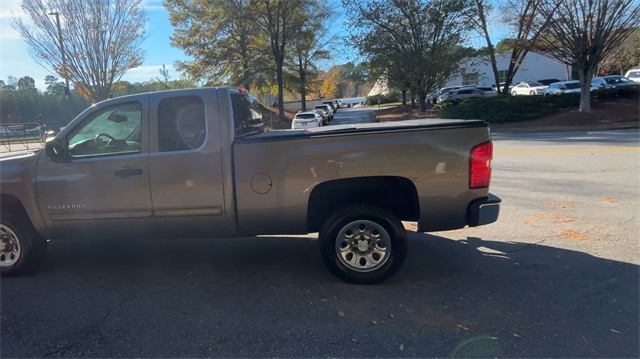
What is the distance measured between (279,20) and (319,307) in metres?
33.2

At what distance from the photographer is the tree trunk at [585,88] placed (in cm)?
2091

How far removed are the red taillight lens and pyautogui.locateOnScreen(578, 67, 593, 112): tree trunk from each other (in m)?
21.1

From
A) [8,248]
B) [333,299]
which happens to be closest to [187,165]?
[333,299]

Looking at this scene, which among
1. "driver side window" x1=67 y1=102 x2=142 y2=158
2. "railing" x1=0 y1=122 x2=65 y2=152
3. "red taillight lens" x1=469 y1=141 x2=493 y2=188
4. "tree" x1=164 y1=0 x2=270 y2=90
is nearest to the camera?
"red taillight lens" x1=469 y1=141 x2=493 y2=188

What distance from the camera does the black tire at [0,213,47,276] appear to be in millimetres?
4332

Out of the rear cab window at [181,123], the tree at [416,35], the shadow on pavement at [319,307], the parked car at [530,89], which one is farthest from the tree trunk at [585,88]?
the rear cab window at [181,123]

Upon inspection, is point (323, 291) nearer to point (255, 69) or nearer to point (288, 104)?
point (255, 69)

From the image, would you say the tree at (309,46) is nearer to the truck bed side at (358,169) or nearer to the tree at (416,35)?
the tree at (416,35)

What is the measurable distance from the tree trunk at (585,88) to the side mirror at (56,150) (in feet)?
76.5

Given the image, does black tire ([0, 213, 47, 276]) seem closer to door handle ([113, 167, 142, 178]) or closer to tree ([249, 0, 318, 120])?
door handle ([113, 167, 142, 178])

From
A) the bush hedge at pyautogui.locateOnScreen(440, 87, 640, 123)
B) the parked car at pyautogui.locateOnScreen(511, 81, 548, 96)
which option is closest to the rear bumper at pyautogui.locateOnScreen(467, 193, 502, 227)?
the bush hedge at pyautogui.locateOnScreen(440, 87, 640, 123)

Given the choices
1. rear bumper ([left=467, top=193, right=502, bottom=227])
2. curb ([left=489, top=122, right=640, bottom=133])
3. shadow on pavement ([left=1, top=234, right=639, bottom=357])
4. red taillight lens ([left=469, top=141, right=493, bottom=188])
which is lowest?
shadow on pavement ([left=1, top=234, right=639, bottom=357])

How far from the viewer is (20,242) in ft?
14.3

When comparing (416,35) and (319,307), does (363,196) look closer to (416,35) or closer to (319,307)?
(319,307)
